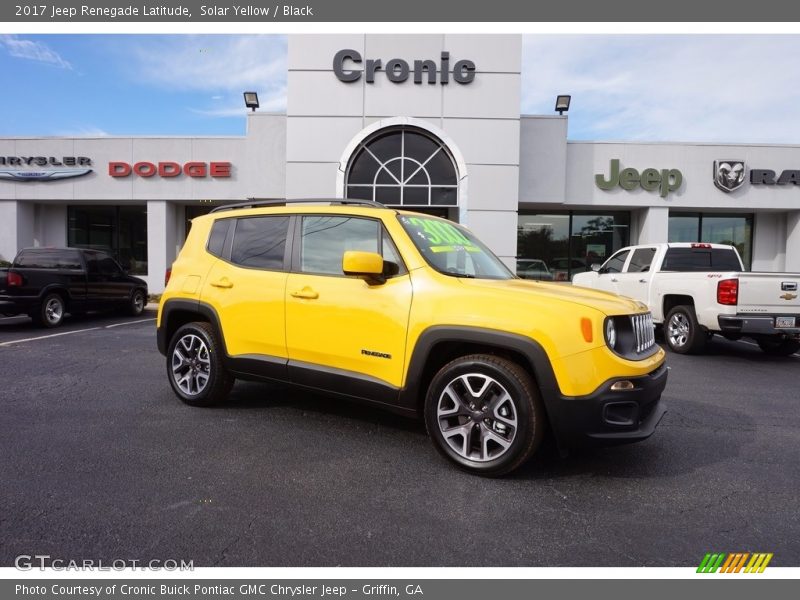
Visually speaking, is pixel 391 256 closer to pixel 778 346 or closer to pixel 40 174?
pixel 778 346

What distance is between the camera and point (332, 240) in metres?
4.11

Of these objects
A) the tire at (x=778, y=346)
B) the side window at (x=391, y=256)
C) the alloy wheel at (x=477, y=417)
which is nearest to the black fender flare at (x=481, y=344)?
the alloy wheel at (x=477, y=417)

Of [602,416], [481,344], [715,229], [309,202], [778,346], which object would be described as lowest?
[778,346]

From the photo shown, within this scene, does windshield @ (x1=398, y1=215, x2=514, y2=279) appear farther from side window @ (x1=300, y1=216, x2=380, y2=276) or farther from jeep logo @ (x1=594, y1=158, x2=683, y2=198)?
jeep logo @ (x1=594, y1=158, x2=683, y2=198)

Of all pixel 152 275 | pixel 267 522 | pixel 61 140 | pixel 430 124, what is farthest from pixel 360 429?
pixel 61 140

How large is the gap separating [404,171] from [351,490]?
13.3 meters

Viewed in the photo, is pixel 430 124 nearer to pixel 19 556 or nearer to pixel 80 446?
pixel 80 446

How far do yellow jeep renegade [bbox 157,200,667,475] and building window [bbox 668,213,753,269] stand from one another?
18274 mm

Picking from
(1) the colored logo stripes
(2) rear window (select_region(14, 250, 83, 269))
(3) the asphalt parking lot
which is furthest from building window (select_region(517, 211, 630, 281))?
(1) the colored logo stripes

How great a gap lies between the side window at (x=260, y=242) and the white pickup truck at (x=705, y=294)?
6.59 metres

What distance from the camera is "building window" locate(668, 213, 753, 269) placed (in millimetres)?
19594

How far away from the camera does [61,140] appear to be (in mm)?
18562

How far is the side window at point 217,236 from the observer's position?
481 cm

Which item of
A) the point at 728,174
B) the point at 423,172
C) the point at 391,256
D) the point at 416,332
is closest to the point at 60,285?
the point at 423,172
